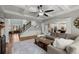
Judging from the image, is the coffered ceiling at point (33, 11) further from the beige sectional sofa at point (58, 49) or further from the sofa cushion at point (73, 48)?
the sofa cushion at point (73, 48)

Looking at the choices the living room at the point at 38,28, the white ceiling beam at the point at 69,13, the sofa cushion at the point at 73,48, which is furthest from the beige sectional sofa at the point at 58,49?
the white ceiling beam at the point at 69,13

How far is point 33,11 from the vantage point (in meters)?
1.88

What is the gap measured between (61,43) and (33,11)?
769mm

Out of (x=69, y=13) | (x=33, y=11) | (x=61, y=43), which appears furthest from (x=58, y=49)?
(x=33, y=11)

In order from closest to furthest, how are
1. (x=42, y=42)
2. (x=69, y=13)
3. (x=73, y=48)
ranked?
(x=73, y=48)
(x=69, y=13)
(x=42, y=42)

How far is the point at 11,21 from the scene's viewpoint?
1861 mm

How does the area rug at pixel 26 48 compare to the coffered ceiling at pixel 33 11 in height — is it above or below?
below

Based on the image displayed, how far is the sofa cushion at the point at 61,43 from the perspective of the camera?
1844 millimetres

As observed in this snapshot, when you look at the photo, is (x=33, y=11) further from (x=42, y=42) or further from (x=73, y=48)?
(x=73, y=48)

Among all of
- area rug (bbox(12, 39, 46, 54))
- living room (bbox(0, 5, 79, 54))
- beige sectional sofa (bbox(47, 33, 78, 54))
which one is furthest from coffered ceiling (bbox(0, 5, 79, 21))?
area rug (bbox(12, 39, 46, 54))

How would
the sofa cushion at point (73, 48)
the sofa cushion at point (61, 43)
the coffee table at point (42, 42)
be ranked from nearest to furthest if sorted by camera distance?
the sofa cushion at point (73, 48), the sofa cushion at point (61, 43), the coffee table at point (42, 42)

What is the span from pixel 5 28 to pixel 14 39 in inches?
10.0
